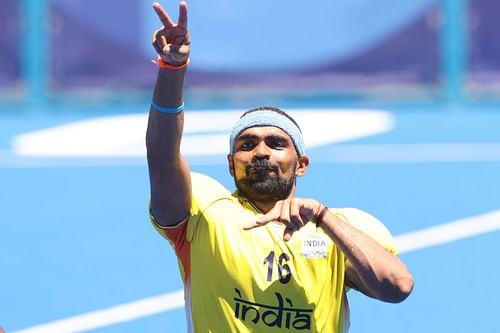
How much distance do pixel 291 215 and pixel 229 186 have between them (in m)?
5.10

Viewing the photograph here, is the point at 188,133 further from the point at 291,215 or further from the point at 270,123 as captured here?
the point at 291,215

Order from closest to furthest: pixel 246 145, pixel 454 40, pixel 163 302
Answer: pixel 246 145 < pixel 163 302 < pixel 454 40

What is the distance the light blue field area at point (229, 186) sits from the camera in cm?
684

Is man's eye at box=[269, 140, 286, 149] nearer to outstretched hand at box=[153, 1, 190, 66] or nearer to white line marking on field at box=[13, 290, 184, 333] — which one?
outstretched hand at box=[153, 1, 190, 66]

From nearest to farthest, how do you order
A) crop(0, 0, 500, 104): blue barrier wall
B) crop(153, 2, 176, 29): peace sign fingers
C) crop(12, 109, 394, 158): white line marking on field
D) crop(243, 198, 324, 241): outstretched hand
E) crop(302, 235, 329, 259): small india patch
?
crop(243, 198, 324, 241): outstretched hand < crop(153, 2, 176, 29): peace sign fingers < crop(302, 235, 329, 259): small india patch < crop(12, 109, 394, 158): white line marking on field < crop(0, 0, 500, 104): blue barrier wall

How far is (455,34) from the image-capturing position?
1238 centimetres

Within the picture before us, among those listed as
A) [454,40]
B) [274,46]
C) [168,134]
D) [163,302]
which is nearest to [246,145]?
[168,134]

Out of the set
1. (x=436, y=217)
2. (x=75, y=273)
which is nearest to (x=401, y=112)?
Answer: (x=436, y=217)

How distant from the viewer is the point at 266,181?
4605mm

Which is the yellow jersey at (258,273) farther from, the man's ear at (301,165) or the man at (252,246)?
the man's ear at (301,165)

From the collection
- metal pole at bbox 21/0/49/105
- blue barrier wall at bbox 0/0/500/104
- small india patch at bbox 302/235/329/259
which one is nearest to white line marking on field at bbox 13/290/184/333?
small india patch at bbox 302/235/329/259

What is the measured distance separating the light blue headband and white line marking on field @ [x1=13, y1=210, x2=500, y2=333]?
225 centimetres

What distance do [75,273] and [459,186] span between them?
3346mm

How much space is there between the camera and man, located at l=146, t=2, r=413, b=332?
4.39 m
